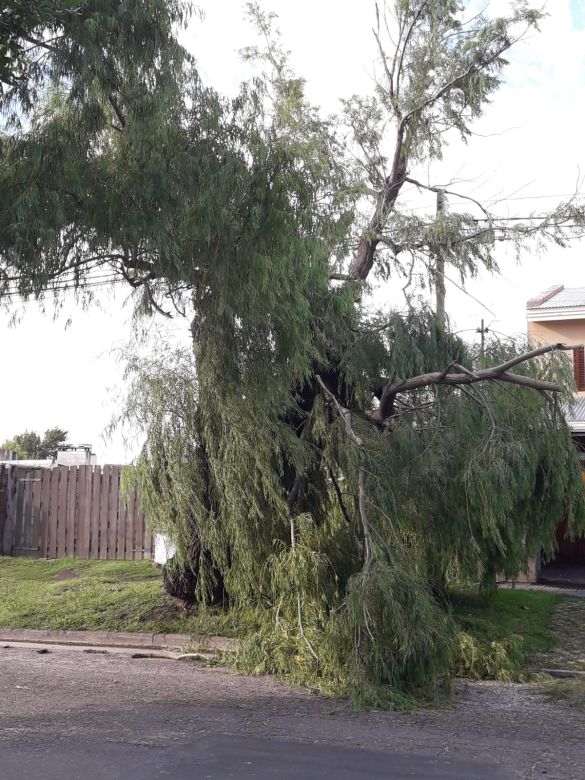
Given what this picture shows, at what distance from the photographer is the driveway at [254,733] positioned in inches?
231

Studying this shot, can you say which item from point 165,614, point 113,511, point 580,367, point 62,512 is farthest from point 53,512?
point 580,367

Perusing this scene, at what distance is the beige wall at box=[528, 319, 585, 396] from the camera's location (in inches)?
878

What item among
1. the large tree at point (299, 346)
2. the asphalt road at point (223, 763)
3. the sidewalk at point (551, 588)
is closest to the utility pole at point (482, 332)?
the large tree at point (299, 346)

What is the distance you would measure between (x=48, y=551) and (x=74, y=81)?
41.8 ft

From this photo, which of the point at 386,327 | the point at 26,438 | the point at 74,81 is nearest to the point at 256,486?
the point at 386,327

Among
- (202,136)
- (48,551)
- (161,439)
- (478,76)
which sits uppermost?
(478,76)

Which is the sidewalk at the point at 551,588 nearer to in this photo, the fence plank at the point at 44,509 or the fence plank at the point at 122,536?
the fence plank at the point at 122,536

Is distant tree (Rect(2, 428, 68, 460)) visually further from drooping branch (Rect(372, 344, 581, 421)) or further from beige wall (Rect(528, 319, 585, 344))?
drooping branch (Rect(372, 344, 581, 421))

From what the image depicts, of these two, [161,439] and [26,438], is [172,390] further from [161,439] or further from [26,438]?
[26,438]

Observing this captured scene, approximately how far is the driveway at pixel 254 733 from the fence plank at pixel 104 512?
865 cm

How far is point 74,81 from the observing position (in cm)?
797

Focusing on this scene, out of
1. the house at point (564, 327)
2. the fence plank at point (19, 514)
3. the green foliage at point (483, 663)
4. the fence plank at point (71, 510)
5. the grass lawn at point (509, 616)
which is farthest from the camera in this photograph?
the house at point (564, 327)

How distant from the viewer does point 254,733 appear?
682 cm

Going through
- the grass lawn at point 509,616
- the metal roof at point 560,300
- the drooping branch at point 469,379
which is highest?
the metal roof at point 560,300
